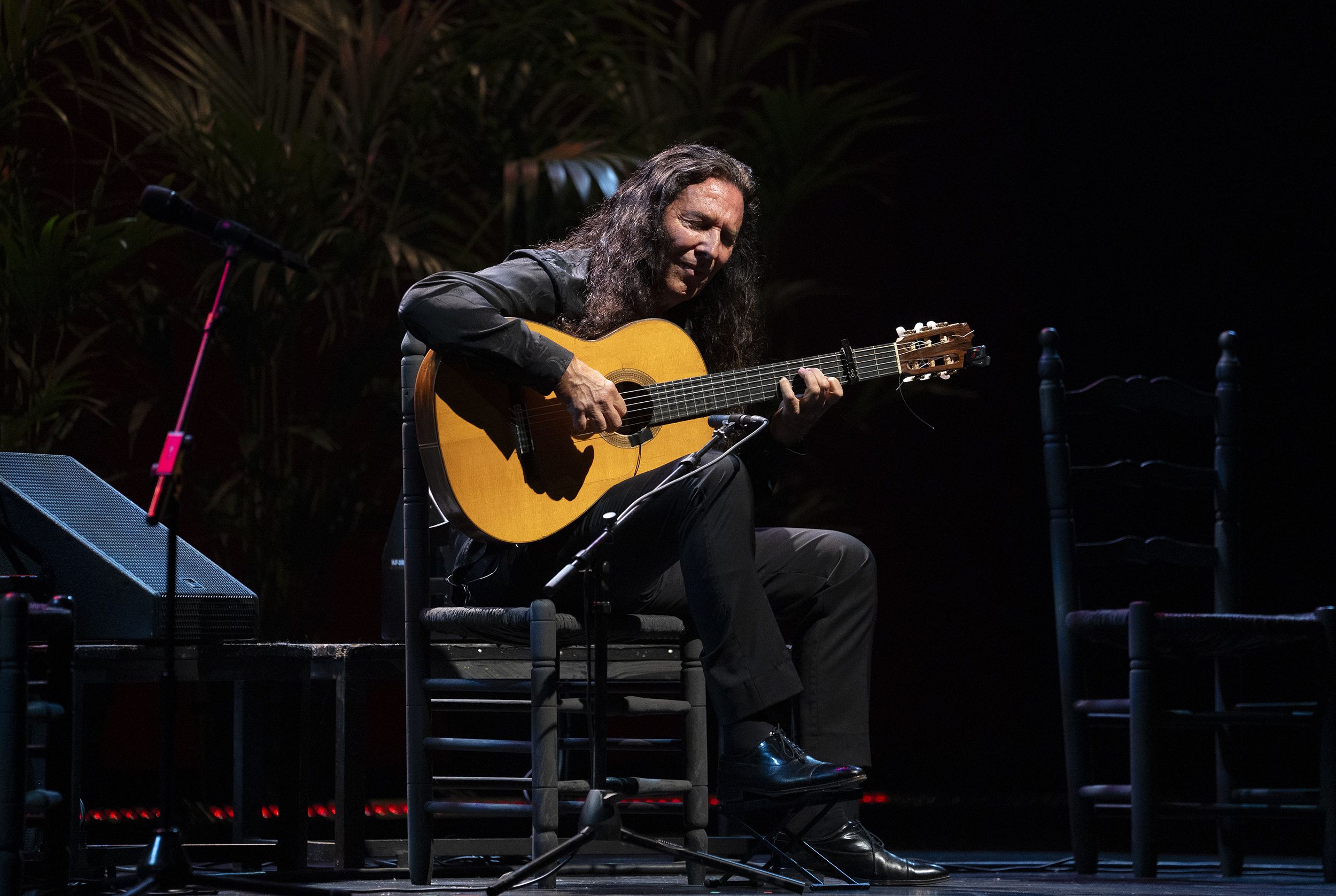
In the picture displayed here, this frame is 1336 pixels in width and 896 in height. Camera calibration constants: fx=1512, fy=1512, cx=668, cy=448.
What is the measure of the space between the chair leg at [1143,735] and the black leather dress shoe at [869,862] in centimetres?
47

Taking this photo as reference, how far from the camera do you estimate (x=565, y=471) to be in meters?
2.50

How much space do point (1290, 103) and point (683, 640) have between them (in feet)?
8.52

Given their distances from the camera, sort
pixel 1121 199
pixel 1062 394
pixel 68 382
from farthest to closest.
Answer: pixel 1121 199 → pixel 68 382 → pixel 1062 394

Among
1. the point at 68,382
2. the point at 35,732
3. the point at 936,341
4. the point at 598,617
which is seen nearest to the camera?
the point at 598,617

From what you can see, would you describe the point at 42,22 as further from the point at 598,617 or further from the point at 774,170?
the point at 598,617

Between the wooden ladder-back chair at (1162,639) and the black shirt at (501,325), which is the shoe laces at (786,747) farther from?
the wooden ladder-back chair at (1162,639)

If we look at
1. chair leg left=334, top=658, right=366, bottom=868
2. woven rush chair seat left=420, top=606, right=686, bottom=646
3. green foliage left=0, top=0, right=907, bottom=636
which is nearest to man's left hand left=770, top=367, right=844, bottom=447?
woven rush chair seat left=420, top=606, right=686, bottom=646

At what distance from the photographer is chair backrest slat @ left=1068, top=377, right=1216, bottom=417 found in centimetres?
310

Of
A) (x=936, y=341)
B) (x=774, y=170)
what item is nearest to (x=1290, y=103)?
(x=774, y=170)

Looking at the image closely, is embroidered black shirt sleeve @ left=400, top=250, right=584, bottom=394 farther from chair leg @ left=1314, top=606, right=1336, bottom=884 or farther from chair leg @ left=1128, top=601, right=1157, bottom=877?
chair leg @ left=1314, top=606, right=1336, bottom=884

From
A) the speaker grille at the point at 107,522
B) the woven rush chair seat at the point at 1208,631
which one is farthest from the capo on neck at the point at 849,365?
the speaker grille at the point at 107,522

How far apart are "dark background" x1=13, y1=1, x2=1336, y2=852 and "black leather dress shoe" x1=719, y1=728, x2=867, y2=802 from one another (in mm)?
1362

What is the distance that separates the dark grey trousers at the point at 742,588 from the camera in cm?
232

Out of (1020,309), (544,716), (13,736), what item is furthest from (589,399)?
(1020,309)
